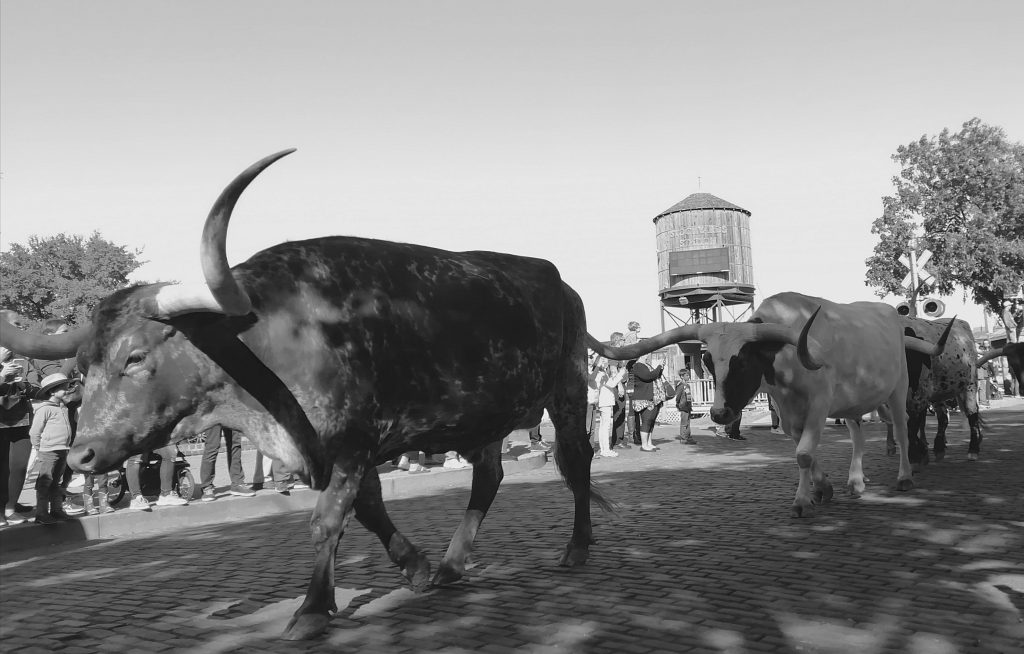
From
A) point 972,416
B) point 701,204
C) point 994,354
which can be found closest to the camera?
point 994,354

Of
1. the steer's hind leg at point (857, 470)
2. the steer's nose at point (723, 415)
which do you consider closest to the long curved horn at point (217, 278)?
the steer's nose at point (723, 415)

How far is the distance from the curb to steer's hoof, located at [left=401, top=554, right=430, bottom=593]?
15.2 feet

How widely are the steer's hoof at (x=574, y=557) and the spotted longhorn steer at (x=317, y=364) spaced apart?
2.92ft

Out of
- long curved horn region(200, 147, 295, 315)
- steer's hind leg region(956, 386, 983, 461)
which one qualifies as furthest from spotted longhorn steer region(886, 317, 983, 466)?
long curved horn region(200, 147, 295, 315)

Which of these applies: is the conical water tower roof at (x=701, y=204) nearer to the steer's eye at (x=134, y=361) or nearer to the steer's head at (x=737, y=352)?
the steer's head at (x=737, y=352)

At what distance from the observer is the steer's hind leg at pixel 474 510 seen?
5734 millimetres

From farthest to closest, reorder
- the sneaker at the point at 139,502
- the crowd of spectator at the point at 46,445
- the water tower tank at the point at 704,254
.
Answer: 1. the water tower tank at the point at 704,254
2. the sneaker at the point at 139,502
3. the crowd of spectator at the point at 46,445

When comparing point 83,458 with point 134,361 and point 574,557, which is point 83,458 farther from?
point 574,557

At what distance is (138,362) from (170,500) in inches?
257

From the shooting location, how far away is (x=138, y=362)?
4.51 metres

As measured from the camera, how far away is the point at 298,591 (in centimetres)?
578

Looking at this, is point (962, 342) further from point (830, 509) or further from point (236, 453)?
point (236, 453)

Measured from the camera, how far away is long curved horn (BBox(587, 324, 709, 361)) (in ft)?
25.2

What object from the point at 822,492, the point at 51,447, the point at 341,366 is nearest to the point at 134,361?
the point at 341,366
